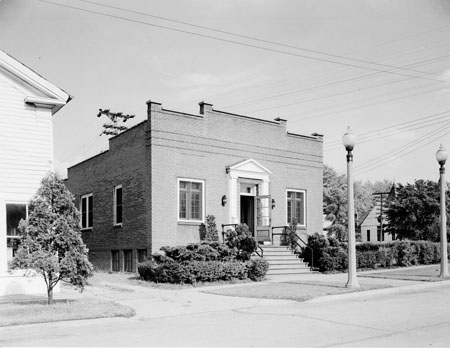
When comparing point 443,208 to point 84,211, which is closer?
point 443,208

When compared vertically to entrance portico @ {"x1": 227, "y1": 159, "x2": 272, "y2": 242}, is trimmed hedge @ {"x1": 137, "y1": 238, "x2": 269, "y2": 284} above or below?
below

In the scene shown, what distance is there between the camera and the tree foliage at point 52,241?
12.3m

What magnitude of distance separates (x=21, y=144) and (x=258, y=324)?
954cm

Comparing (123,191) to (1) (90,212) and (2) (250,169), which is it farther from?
(2) (250,169)

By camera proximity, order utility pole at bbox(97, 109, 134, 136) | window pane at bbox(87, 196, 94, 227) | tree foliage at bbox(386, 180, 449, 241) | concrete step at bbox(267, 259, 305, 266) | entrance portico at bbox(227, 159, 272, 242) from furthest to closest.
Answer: utility pole at bbox(97, 109, 134, 136)
tree foliage at bbox(386, 180, 449, 241)
window pane at bbox(87, 196, 94, 227)
entrance portico at bbox(227, 159, 272, 242)
concrete step at bbox(267, 259, 305, 266)

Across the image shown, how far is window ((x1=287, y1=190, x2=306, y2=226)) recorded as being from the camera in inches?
1032

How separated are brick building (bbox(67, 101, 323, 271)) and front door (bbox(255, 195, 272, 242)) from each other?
1.8 inches

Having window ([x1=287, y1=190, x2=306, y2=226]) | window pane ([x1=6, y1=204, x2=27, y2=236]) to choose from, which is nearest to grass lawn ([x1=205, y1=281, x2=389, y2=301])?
window pane ([x1=6, y1=204, x2=27, y2=236])

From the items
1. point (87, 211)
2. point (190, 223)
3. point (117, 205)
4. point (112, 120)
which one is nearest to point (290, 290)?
point (190, 223)

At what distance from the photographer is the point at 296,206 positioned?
2656cm

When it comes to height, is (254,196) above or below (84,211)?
above

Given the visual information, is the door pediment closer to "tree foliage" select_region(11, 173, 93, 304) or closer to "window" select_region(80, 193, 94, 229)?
"window" select_region(80, 193, 94, 229)

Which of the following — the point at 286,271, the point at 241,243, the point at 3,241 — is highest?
the point at 3,241

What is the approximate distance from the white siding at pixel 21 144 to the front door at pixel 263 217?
36.4 feet
